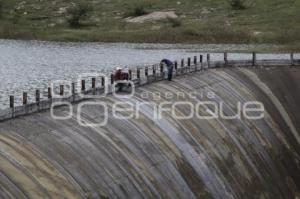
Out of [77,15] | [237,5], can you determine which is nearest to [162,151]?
[77,15]

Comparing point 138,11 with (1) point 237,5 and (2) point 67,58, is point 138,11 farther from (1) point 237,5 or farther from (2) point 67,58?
(2) point 67,58

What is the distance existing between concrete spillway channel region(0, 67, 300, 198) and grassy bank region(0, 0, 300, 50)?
193 ft

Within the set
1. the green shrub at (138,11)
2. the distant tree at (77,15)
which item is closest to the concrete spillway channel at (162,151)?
the distant tree at (77,15)

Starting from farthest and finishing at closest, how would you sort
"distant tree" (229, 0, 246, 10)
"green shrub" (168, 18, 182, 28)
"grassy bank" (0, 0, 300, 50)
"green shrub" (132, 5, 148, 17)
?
1. "green shrub" (132, 5, 148, 17)
2. "distant tree" (229, 0, 246, 10)
3. "green shrub" (168, 18, 182, 28)
4. "grassy bank" (0, 0, 300, 50)

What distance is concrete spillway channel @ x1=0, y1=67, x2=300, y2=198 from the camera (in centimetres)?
2341

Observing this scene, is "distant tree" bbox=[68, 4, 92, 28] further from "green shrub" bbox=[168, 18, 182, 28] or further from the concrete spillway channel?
the concrete spillway channel

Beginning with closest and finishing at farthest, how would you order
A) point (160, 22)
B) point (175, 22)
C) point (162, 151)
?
1. point (162, 151)
2. point (175, 22)
3. point (160, 22)

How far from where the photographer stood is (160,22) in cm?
13400

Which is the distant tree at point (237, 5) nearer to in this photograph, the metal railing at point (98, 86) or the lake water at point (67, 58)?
the lake water at point (67, 58)

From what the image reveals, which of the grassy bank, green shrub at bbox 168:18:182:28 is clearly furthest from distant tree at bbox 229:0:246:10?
green shrub at bbox 168:18:182:28

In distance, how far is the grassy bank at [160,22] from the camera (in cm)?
11638

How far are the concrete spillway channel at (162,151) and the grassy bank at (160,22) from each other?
193 ft

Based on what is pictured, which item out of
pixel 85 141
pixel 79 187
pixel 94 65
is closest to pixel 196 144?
pixel 85 141

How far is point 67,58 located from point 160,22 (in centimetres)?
5427
